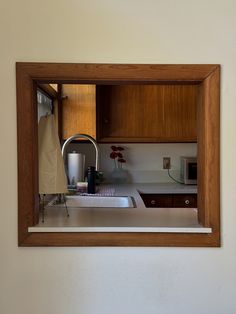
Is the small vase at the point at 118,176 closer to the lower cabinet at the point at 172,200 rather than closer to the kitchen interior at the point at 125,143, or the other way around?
the kitchen interior at the point at 125,143

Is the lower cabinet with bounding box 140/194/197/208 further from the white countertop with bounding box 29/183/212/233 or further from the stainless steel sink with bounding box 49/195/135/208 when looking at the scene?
the white countertop with bounding box 29/183/212/233

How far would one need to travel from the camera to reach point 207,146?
1.42m

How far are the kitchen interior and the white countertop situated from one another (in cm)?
3

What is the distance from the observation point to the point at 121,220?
156cm

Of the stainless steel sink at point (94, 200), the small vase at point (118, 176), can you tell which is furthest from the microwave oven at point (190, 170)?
the stainless steel sink at point (94, 200)

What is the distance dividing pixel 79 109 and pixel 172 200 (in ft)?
3.83

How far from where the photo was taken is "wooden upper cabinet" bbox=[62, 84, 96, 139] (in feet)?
9.72

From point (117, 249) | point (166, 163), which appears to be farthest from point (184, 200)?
point (117, 249)

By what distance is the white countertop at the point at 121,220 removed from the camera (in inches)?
56.2

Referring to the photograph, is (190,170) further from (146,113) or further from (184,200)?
(146,113)
